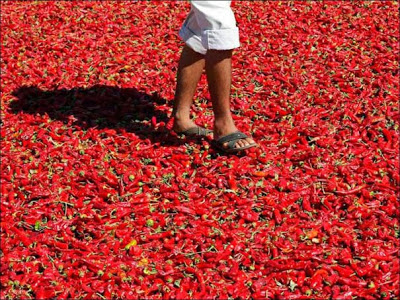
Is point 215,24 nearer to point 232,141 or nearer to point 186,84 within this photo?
point 186,84

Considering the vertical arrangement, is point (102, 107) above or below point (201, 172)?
above

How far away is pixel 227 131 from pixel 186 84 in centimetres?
64

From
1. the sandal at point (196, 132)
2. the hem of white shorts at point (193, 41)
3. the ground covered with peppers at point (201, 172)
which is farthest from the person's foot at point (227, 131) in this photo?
the hem of white shorts at point (193, 41)

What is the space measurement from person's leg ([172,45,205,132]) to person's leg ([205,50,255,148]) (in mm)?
361

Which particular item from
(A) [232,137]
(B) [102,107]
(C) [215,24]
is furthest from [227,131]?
(B) [102,107]

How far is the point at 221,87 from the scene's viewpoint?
486 cm

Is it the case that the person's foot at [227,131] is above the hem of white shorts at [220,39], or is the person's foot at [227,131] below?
below

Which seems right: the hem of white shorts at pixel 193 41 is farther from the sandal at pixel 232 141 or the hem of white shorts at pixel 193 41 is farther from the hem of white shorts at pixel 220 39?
the sandal at pixel 232 141

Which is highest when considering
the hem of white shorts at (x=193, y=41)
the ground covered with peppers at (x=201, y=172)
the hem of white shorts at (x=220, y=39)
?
the hem of white shorts at (x=220, y=39)

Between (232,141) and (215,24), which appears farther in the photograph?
(232,141)

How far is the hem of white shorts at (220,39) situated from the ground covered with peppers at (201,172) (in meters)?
1.05

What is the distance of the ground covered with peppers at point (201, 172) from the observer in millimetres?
4035

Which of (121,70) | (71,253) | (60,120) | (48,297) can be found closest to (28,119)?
(60,120)

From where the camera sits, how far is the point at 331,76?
21.1 ft
